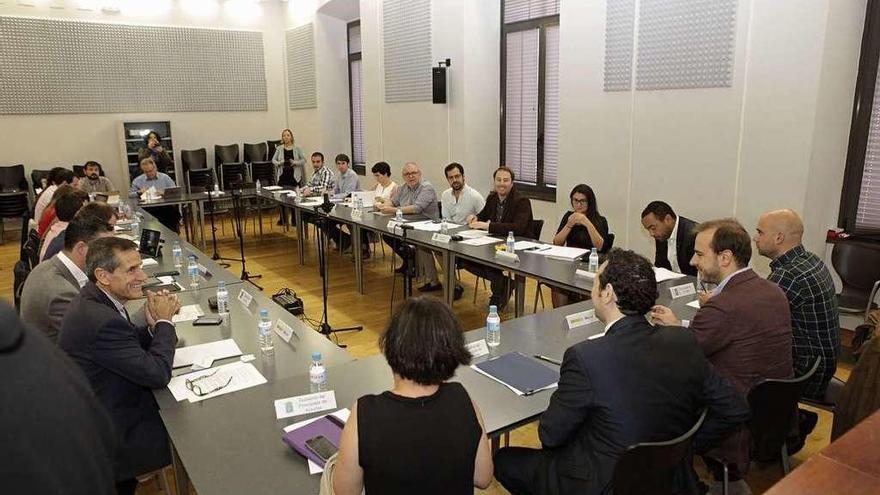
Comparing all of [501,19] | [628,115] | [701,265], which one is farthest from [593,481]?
[501,19]

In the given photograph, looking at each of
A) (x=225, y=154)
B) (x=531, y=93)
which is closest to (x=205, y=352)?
(x=531, y=93)

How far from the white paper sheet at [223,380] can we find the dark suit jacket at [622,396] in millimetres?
1188

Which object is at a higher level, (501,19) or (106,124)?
(501,19)

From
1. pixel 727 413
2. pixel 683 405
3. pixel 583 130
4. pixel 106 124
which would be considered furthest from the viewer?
pixel 106 124

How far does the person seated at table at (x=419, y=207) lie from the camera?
6362mm

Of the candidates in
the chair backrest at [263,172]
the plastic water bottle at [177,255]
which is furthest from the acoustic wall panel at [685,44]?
the chair backrest at [263,172]

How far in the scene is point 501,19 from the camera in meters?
7.57

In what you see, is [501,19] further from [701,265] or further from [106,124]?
[106,124]

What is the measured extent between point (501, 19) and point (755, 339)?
6134 millimetres

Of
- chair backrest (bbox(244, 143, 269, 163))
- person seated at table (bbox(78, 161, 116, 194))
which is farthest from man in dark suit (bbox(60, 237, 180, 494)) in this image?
chair backrest (bbox(244, 143, 269, 163))

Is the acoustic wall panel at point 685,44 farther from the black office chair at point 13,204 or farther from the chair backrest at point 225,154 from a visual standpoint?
the black office chair at point 13,204

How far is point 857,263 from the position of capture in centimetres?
437

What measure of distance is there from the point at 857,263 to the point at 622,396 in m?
3.59

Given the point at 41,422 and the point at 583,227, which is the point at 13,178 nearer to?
the point at 583,227
